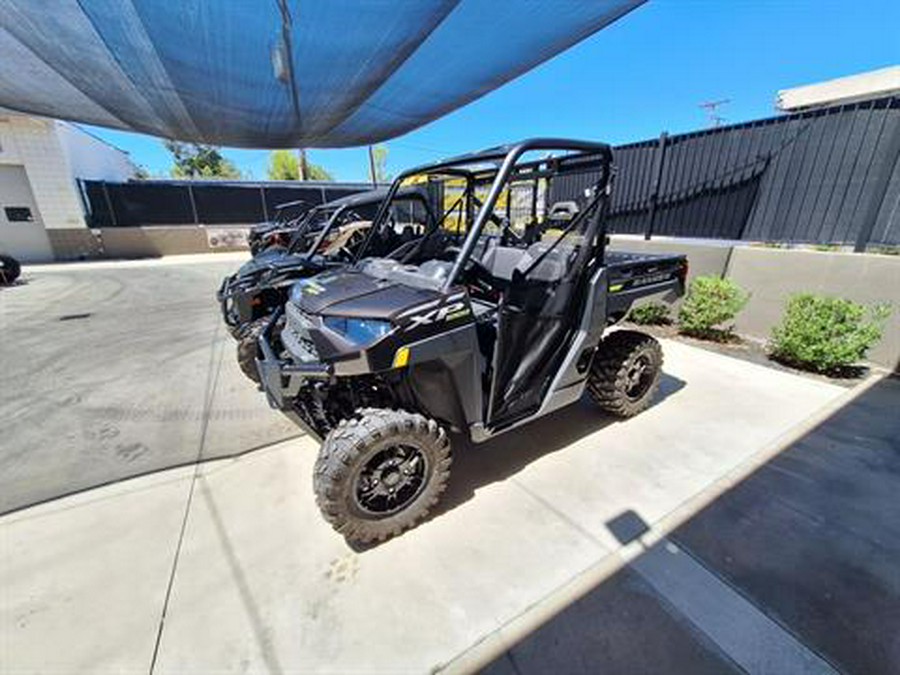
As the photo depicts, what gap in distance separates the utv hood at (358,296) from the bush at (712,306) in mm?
3901

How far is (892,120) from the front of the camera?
12.7 ft

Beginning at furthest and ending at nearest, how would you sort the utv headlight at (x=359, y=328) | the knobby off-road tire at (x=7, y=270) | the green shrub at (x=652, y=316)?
the knobby off-road tire at (x=7, y=270)
the green shrub at (x=652, y=316)
the utv headlight at (x=359, y=328)

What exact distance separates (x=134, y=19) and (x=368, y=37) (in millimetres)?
1918

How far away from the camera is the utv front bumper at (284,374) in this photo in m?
Result: 1.83

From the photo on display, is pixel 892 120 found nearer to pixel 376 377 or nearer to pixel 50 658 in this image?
pixel 376 377

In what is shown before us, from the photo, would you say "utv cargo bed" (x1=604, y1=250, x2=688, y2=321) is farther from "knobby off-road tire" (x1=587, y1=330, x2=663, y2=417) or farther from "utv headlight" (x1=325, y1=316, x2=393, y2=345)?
"utv headlight" (x1=325, y1=316, x2=393, y2=345)

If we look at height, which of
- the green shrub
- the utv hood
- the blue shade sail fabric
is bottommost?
the green shrub

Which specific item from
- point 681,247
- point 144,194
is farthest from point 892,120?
point 144,194

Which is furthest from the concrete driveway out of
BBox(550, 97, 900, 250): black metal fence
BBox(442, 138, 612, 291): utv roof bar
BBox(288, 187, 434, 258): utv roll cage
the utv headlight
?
BBox(288, 187, 434, 258): utv roll cage

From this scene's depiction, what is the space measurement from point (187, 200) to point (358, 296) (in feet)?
52.7

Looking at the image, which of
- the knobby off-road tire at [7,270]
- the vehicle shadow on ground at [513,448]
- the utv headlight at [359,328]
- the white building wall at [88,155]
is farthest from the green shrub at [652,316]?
the white building wall at [88,155]

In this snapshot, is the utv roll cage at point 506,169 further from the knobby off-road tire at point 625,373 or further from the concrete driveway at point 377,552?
the concrete driveway at point 377,552

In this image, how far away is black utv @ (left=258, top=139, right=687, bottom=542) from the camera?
1.85m

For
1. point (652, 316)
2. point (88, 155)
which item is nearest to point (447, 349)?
point (652, 316)
